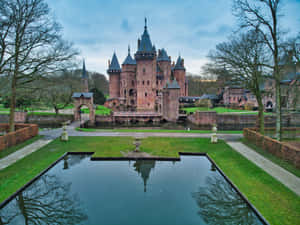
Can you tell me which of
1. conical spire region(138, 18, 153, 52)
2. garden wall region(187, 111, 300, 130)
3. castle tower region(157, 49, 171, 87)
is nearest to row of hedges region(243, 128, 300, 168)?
garden wall region(187, 111, 300, 130)

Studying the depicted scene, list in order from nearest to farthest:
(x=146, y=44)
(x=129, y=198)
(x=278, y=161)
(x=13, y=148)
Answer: (x=129, y=198) → (x=278, y=161) → (x=13, y=148) → (x=146, y=44)

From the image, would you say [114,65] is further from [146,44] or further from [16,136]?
[16,136]

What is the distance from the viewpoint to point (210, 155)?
556 inches

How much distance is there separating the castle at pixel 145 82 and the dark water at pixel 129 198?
32.5 m

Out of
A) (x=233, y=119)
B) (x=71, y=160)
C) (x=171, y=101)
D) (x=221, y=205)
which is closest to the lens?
(x=221, y=205)

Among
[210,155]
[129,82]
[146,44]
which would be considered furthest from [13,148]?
[129,82]

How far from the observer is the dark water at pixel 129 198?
711 cm

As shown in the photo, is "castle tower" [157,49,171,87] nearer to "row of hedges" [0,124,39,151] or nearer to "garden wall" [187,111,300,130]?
"garden wall" [187,111,300,130]

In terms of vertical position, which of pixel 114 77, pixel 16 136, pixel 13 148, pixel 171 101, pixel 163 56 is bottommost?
pixel 13 148

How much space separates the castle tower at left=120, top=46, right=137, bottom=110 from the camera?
191 ft

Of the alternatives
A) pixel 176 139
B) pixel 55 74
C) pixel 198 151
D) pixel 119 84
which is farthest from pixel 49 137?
pixel 119 84

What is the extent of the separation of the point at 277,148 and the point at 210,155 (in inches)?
166

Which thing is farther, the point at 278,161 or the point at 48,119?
the point at 48,119

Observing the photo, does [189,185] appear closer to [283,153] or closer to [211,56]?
[283,153]
